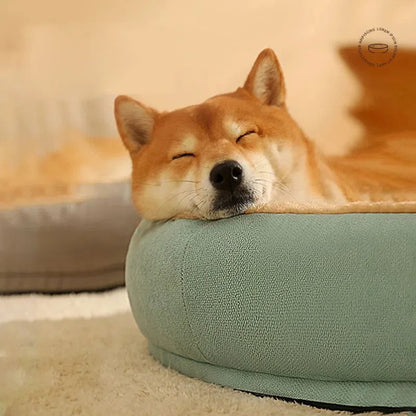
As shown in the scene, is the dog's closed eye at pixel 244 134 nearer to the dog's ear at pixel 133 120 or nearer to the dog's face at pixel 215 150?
the dog's face at pixel 215 150

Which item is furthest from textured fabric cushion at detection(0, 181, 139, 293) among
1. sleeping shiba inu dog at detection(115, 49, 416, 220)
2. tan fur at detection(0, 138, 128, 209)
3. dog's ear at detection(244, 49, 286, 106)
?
dog's ear at detection(244, 49, 286, 106)

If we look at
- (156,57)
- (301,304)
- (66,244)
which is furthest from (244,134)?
(156,57)

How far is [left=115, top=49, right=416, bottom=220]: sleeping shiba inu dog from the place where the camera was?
1.07 meters

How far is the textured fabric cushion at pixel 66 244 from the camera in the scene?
2061 mm

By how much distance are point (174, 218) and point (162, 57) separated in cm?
134

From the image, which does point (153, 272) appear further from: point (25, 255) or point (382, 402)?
point (25, 255)

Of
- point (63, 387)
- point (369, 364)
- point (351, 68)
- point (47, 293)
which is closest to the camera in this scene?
point (369, 364)

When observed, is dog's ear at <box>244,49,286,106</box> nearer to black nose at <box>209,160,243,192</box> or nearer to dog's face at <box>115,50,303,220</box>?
dog's face at <box>115,50,303,220</box>

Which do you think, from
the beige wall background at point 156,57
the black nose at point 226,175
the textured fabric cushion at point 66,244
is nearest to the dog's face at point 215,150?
the black nose at point 226,175

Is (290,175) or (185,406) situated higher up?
(290,175)

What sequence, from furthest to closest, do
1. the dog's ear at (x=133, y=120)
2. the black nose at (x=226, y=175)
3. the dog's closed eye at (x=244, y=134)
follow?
the dog's ear at (x=133, y=120), the dog's closed eye at (x=244, y=134), the black nose at (x=226, y=175)

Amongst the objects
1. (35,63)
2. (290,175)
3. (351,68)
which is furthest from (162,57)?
(290,175)

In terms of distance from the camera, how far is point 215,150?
110cm

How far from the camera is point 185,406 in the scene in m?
0.93
